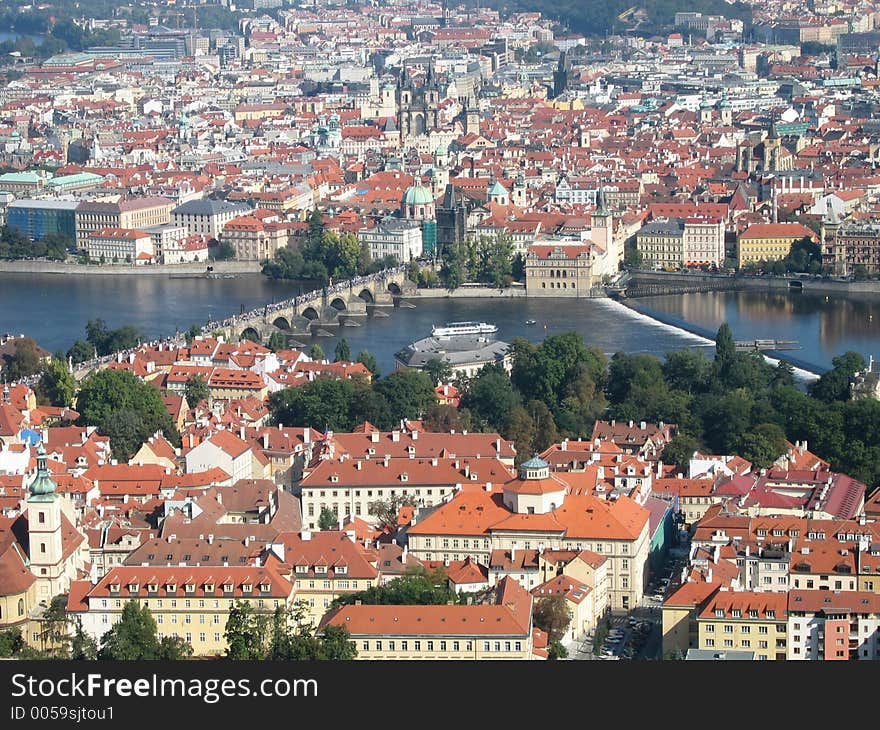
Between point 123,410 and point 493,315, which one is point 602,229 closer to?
point 493,315

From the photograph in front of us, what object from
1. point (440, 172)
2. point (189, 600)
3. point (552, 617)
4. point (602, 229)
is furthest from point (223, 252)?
point (552, 617)

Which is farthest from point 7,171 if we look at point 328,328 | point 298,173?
point 328,328

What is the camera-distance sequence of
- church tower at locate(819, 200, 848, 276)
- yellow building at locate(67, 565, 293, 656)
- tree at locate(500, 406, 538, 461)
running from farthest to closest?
church tower at locate(819, 200, 848, 276)
tree at locate(500, 406, 538, 461)
yellow building at locate(67, 565, 293, 656)

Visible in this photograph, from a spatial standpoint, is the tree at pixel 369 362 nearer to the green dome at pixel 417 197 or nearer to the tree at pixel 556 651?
the tree at pixel 556 651

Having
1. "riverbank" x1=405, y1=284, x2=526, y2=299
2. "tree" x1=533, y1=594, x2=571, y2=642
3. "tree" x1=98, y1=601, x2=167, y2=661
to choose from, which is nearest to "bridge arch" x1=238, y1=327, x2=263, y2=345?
"riverbank" x1=405, y1=284, x2=526, y2=299

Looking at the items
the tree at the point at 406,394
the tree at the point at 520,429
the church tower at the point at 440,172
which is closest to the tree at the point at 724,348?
the tree at the point at 406,394

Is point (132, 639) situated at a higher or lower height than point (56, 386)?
higher

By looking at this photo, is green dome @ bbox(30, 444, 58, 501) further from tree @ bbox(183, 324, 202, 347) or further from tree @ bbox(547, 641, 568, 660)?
tree @ bbox(183, 324, 202, 347)
